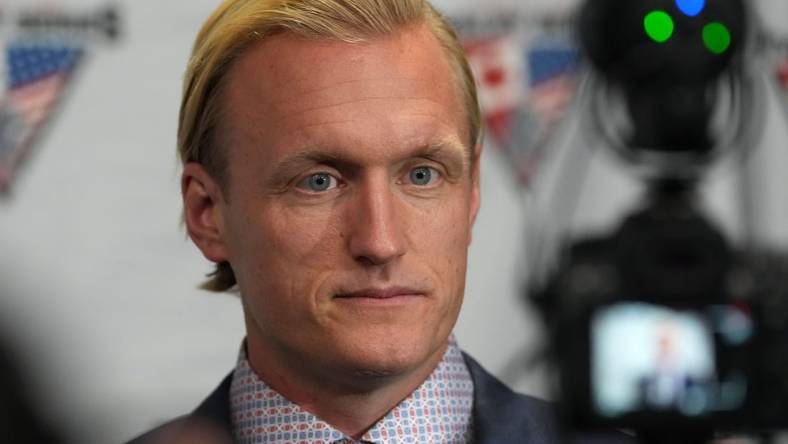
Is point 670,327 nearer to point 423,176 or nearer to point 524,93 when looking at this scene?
point 423,176

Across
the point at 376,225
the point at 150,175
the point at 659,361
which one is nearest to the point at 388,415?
the point at 376,225

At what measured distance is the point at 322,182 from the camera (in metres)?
1.92

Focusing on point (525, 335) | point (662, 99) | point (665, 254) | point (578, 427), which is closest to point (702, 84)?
point (662, 99)

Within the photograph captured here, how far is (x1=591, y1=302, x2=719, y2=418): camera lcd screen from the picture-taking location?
1.29 m

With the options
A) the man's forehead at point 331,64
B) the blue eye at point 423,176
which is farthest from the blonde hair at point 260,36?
the blue eye at point 423,176

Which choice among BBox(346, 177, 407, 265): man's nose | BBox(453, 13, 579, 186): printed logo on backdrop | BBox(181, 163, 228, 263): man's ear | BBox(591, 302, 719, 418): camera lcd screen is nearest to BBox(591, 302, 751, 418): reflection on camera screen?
BBox(591, 302, 719, 418): camera lcd screen

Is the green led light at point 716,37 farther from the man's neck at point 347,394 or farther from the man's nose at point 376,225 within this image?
the man's neck at point 347,394

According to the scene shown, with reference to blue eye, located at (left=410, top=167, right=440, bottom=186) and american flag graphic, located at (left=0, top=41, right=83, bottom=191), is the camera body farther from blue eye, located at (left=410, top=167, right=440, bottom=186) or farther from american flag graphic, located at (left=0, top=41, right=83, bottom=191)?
american flag graphic, located at (left=0, top=41, right=83, bottom=191)

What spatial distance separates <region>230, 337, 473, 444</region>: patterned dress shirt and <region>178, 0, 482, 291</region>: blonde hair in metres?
0.23

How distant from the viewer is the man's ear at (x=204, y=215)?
212 cm

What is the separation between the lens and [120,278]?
9.82 feet

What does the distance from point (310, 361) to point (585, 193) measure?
1441 millimetres

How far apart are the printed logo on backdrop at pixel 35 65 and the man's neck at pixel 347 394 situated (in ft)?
3.65

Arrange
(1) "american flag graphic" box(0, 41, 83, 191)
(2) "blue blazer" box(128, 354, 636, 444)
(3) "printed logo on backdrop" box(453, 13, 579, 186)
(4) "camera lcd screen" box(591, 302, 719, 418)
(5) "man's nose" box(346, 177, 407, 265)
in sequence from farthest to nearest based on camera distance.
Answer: (3) "printed logo on backdrop" box(453, 13, 579, 186), (1) "american flag graphic" box(0, 41, 83, 191), (2) "blue blazer" box(128, 354, 636, 444), (5) "man's nose" box(346, 177, 407, 265), (4) "camera lcd screen" box(591, 302, 719, 418)
